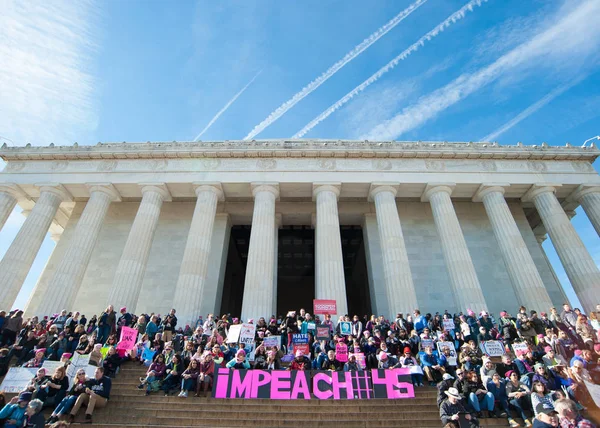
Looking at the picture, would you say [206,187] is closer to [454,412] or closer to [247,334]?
[247,334]

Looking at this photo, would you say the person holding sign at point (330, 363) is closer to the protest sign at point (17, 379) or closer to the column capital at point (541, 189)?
the protest sign at point (17, 379)

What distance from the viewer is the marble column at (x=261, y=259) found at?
21516 mm

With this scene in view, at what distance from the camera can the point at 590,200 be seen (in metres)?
25.9

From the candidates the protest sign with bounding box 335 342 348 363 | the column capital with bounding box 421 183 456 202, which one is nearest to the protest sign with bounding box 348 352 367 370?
the protest sign with bounding box 335 342 348 363

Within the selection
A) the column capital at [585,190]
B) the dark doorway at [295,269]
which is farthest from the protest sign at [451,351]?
the column capital at [585,190]

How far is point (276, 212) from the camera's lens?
95.7 ft

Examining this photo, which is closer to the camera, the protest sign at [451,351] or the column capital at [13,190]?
the protest sign at [451,351]

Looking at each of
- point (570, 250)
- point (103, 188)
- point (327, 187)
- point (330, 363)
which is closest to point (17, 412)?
point (330, 363)

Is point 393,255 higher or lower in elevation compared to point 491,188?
lower

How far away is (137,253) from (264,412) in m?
15.7

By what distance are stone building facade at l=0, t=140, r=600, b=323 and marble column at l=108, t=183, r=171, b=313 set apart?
3.6 inches

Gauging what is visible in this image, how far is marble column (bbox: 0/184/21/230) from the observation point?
83.1 ft

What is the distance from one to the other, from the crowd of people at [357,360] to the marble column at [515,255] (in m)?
5.58

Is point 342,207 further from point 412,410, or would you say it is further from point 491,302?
point 412,410
